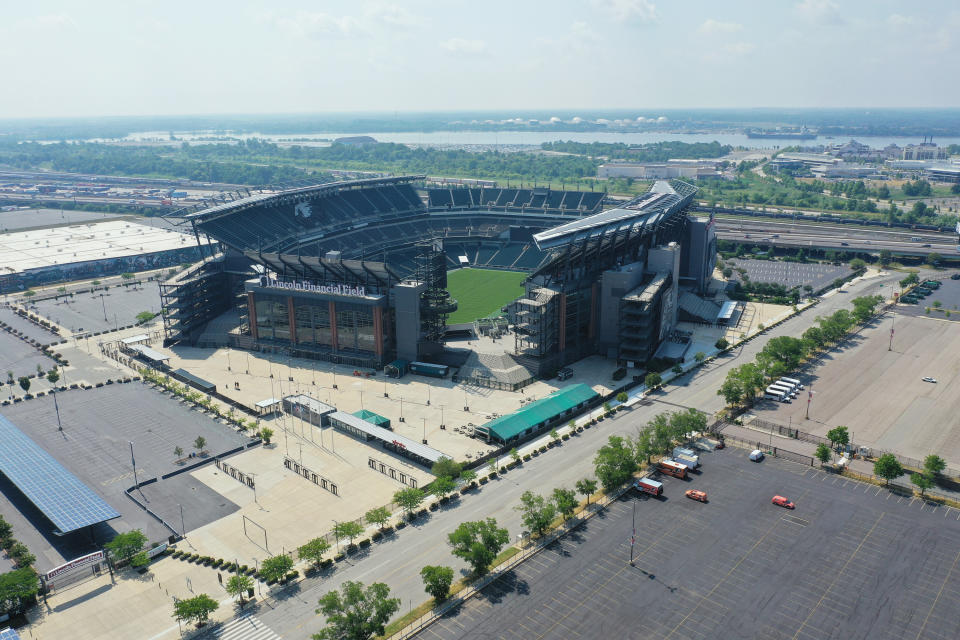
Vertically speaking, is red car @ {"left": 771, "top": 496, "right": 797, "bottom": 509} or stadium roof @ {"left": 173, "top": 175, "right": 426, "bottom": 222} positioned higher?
stadium roof @ {"left": 173, "top": 175, "right": 426, "bottom": 222}

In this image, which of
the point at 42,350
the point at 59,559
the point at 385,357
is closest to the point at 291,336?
the point at 385,357

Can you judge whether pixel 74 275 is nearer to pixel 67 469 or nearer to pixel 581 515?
pixel 67 469

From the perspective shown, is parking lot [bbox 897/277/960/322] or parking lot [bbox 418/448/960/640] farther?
parking lot [bbox 897/277/960/322]

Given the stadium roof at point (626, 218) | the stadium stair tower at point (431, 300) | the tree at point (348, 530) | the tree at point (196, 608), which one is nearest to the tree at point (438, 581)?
the tree at point (348, 530)

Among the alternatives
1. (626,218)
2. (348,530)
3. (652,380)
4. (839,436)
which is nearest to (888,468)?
(839,436)

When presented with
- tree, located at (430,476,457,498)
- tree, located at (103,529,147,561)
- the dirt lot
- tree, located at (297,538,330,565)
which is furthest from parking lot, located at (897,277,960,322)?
tree, located at (103,529,147,561)

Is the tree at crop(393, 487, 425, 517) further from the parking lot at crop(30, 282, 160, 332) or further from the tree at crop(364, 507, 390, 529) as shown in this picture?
the parking lot at crop(30, 282, 160, 332)

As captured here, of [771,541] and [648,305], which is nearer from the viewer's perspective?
[771,541]

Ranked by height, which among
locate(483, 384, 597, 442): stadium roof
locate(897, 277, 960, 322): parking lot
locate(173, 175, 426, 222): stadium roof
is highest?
locate(173, 175, 426, 222): stadium roof
